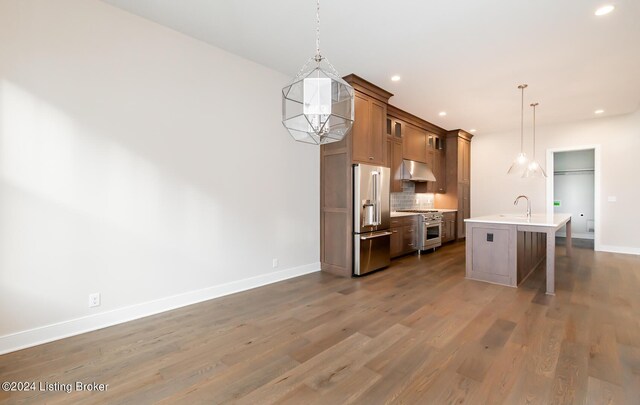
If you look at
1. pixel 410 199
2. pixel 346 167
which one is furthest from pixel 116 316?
pixel 410 199

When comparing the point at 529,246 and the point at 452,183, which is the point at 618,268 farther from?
the point at 452,183

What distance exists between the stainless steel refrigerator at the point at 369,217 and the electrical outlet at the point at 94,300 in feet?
10.2

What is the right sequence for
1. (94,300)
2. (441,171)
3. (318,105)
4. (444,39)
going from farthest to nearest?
(441,171), (444,39), (94,300), (318,105)

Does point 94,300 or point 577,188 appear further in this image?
point 577,188

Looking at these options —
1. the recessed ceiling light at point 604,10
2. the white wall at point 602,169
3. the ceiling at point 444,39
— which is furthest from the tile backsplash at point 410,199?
the recessed ceiling light at point 604,10

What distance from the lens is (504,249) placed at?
3.95 meters

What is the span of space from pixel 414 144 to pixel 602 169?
164 inches

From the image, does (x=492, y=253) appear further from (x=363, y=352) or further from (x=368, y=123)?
(x=363, y=352)

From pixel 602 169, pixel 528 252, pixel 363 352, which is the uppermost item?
pixel 602 169

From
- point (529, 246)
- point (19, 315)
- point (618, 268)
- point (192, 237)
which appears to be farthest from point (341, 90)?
point (618, 268)

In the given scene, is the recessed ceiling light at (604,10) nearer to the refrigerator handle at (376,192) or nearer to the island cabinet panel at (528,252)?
the island cabinet panel at (528,252)

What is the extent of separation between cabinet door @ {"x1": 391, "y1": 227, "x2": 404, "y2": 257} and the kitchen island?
4.53 feet

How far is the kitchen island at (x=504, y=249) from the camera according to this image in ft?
12.1

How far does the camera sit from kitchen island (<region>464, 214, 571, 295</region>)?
3.68m
